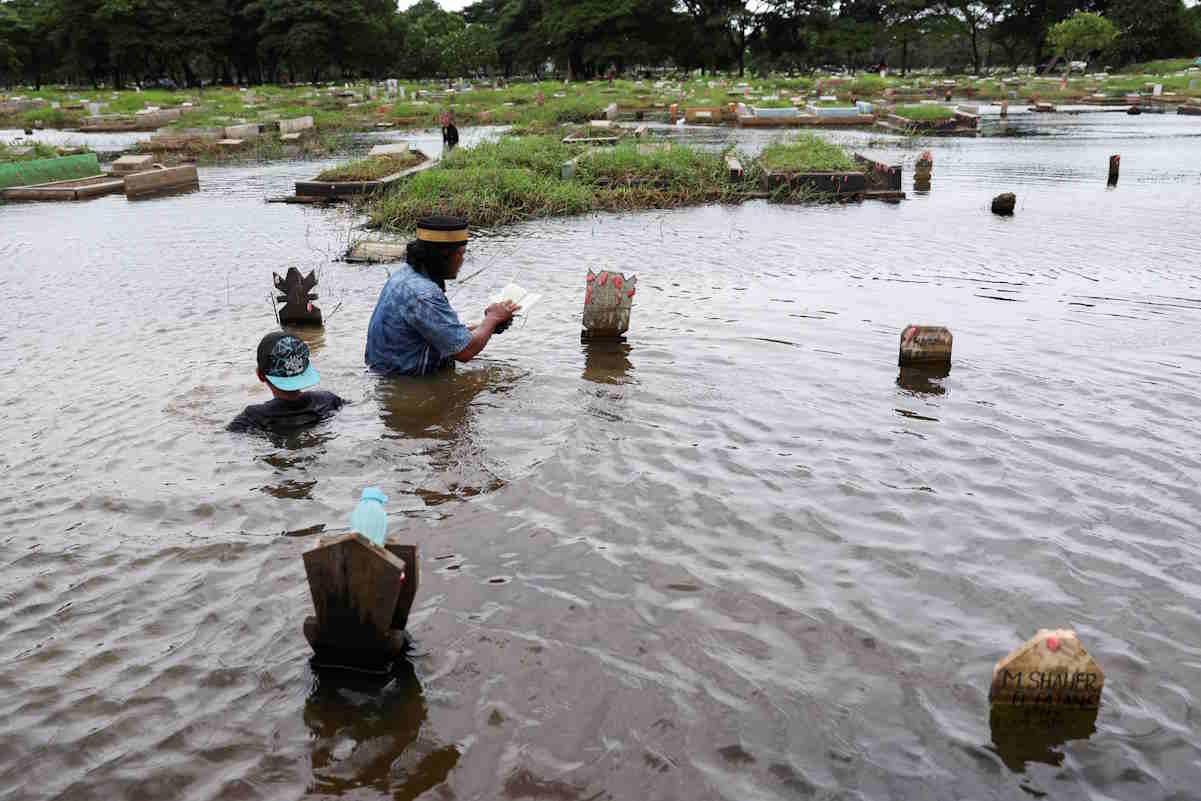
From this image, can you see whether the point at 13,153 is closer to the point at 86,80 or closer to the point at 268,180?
the point at 268,180

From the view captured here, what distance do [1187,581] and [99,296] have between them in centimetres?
1021

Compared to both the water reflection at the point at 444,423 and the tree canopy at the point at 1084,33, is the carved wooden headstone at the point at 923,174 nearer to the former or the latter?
the water reflection at the point at 444,423

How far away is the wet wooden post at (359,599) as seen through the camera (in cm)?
324

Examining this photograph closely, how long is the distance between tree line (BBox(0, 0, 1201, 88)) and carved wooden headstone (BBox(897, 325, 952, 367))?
65.2 meters

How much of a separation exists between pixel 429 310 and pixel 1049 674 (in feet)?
14.5

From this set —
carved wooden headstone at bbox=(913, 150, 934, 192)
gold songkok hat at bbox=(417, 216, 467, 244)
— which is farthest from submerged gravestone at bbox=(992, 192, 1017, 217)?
gold songkok hat at bbox=(417, 216, 467, 244)

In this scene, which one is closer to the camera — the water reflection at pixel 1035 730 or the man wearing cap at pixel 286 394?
the water reflection at pixel 1035 730

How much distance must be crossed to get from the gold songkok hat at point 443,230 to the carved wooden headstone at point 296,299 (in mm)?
2729

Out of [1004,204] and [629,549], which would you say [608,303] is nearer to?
[629,549]

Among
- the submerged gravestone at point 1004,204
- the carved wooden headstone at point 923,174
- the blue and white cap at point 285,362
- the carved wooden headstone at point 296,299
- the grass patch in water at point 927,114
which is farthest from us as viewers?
the grass patch in water at point 927,114

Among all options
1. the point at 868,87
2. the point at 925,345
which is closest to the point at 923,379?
the point at 925,345

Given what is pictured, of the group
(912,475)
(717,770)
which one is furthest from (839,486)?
(717,770)

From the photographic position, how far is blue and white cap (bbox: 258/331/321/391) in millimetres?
5215

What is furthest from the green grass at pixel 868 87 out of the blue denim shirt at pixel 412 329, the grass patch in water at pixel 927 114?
the blue denim shirt at pixel 412 329
